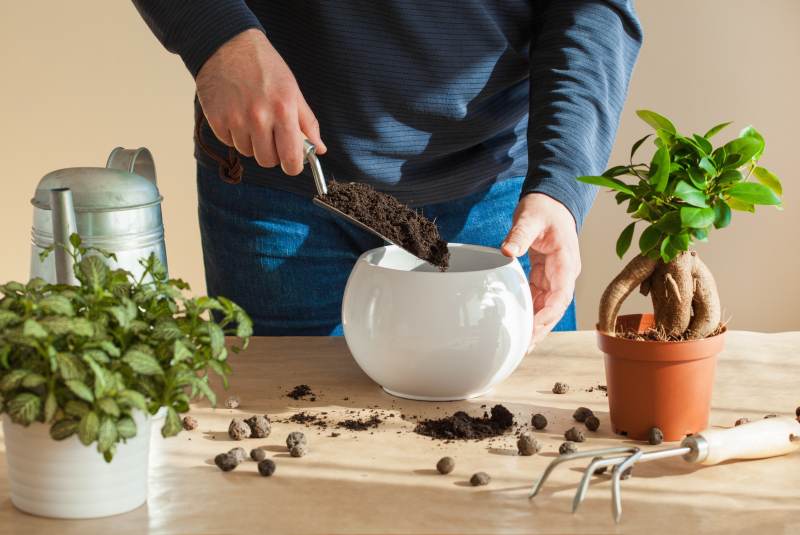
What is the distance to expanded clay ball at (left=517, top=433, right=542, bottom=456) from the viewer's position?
1.13 metres

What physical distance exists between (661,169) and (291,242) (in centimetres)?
83

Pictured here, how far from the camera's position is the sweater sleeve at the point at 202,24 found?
1413 millimetres

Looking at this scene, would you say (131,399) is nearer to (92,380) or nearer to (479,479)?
(92,380)

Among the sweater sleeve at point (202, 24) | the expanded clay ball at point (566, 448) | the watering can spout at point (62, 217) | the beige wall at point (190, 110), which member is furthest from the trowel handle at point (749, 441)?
the beige wall at point (190, 110)

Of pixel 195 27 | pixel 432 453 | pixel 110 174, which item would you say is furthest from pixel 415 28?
pixel 432 453

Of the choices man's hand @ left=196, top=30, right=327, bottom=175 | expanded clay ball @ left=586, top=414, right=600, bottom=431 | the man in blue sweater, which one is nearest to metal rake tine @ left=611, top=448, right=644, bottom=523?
expanded clay ball @ left=586, top=414, right=600, bottom=431

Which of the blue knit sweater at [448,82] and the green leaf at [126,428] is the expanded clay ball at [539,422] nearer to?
the blue knit sweater at [448,82]

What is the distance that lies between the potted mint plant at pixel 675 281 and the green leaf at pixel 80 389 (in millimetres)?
610

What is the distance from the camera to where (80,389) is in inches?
33.9

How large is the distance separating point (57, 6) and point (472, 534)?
2.98m

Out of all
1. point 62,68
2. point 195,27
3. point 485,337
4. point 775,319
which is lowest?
point 775,319

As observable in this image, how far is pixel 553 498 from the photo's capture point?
39.9 inches

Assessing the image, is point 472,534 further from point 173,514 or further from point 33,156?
point 33,156

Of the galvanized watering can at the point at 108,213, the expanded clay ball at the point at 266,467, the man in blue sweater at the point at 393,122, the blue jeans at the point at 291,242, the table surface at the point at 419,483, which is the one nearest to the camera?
the table surface at the point at 419,483
